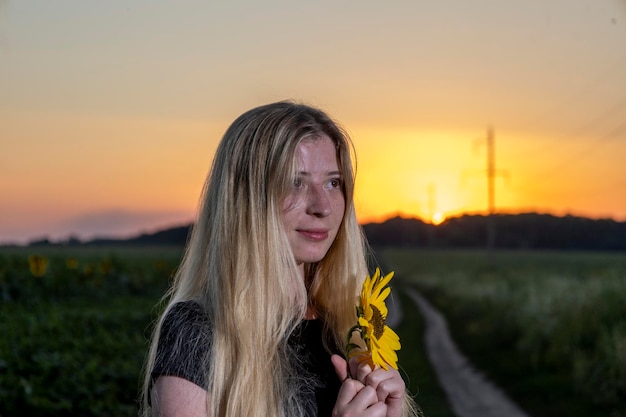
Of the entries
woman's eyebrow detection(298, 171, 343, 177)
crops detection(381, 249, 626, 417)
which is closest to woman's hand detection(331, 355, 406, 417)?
woman's eyebrow detection(298, 171, 343, 177)

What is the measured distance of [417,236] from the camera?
8344 cm

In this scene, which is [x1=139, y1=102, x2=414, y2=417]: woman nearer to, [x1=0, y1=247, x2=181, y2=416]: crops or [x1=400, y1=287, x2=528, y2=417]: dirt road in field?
[x1=0, y1=247, x2=181, y2=416]: crops

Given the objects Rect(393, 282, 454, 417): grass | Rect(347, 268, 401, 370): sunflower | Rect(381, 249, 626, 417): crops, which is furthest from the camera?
Rect(393, 282, 454, 417): grass

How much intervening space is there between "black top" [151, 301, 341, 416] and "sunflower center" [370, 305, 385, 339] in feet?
0.56

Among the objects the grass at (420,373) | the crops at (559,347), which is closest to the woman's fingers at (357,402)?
the grass at (420,373)

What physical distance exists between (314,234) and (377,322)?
0.96 feet

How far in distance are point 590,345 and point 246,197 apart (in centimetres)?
1090

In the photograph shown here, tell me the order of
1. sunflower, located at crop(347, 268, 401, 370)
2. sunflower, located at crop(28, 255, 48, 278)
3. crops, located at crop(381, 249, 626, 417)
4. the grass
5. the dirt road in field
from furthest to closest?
sunflower, located at crop(28, 255, 48, 278), the grass, the dirt road in field, crops, located at crop(381, 249, 626, 417), sunflower, located at crop(347, 268, 401, 370)

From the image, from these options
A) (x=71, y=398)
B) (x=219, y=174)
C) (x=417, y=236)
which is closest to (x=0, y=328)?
(x=71, y=398)

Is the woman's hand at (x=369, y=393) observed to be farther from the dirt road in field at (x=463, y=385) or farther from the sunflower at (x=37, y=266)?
the sunflower at (x=37, y=266)

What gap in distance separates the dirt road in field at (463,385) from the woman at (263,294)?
336 inches

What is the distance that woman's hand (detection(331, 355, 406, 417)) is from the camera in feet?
7.45

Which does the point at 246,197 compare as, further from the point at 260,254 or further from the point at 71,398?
the point at 71,398

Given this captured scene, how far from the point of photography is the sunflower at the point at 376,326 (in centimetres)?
248
